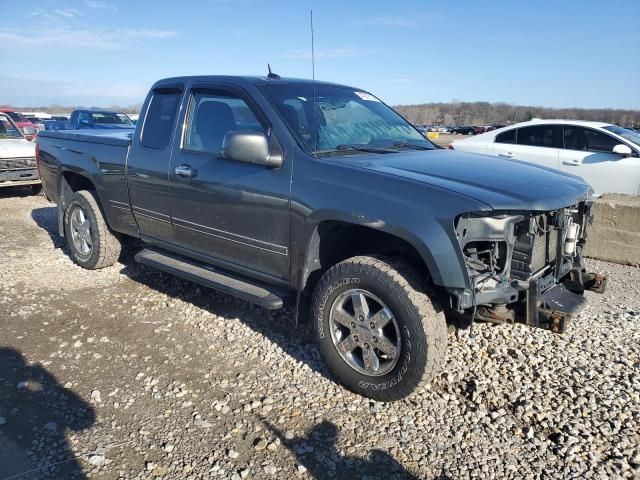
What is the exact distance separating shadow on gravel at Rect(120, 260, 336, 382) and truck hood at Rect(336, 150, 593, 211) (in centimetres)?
128

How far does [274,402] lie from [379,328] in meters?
0.81

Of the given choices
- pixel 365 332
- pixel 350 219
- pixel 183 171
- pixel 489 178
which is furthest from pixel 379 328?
pixel 183 171

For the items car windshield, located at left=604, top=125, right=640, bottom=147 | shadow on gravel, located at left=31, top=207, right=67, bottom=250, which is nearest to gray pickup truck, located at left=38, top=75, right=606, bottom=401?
shadow on gravel, located at left=31, top=207, right=67, bottom=250

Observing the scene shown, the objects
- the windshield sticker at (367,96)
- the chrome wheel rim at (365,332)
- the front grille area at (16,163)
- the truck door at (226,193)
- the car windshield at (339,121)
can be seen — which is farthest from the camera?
the front grille area at (16,163)

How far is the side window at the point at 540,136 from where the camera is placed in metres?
8.64

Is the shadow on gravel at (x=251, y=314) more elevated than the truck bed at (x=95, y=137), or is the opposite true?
the truck bed at (x=95, y=137)

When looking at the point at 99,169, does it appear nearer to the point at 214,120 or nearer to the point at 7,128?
the point at 214,120

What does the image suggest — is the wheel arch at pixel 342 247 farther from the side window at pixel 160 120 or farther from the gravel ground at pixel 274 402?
the side window at pixel 160 120

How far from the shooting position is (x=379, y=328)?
3111 millimetres

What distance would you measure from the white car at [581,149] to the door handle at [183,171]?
647cm

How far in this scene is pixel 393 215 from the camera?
2.94 metres

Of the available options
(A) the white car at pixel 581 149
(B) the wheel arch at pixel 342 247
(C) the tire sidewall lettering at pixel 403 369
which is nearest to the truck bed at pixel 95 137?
(B) the wheel arch at pixel 342 247

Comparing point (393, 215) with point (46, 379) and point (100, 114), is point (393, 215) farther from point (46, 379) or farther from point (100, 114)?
point (100, 114)

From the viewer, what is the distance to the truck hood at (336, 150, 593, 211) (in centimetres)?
287
